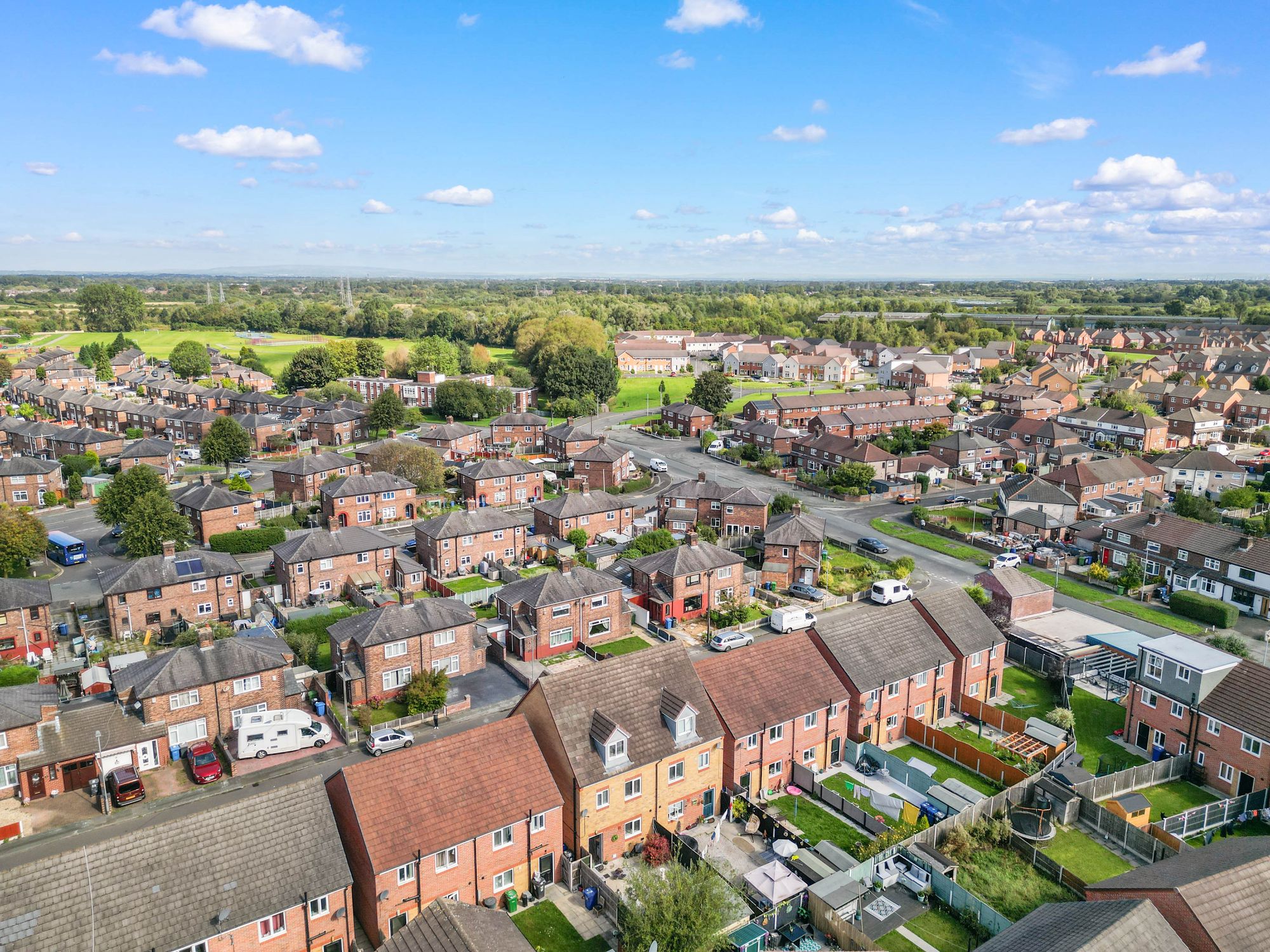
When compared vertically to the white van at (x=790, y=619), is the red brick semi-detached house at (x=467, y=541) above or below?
above

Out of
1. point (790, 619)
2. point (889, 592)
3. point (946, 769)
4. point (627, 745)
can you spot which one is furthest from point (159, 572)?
point (889, 592)

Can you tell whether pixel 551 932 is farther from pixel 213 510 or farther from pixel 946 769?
pixel 213 510

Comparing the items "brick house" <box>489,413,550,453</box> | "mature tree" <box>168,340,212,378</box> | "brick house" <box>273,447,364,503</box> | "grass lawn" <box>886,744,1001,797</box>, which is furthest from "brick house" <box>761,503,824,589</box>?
"mature tree" <box>168,340,212,378</box>

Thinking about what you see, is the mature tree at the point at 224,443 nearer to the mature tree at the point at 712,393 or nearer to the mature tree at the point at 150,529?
the mature tree at the point at 150,529

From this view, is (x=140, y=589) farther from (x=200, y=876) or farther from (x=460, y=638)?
(x=200, y=876)

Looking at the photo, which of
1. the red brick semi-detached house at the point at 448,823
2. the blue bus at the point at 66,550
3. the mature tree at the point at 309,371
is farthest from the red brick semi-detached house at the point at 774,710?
the mature tree at the point at 309,371

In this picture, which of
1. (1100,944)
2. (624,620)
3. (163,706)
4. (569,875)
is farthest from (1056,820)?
(163,706)
